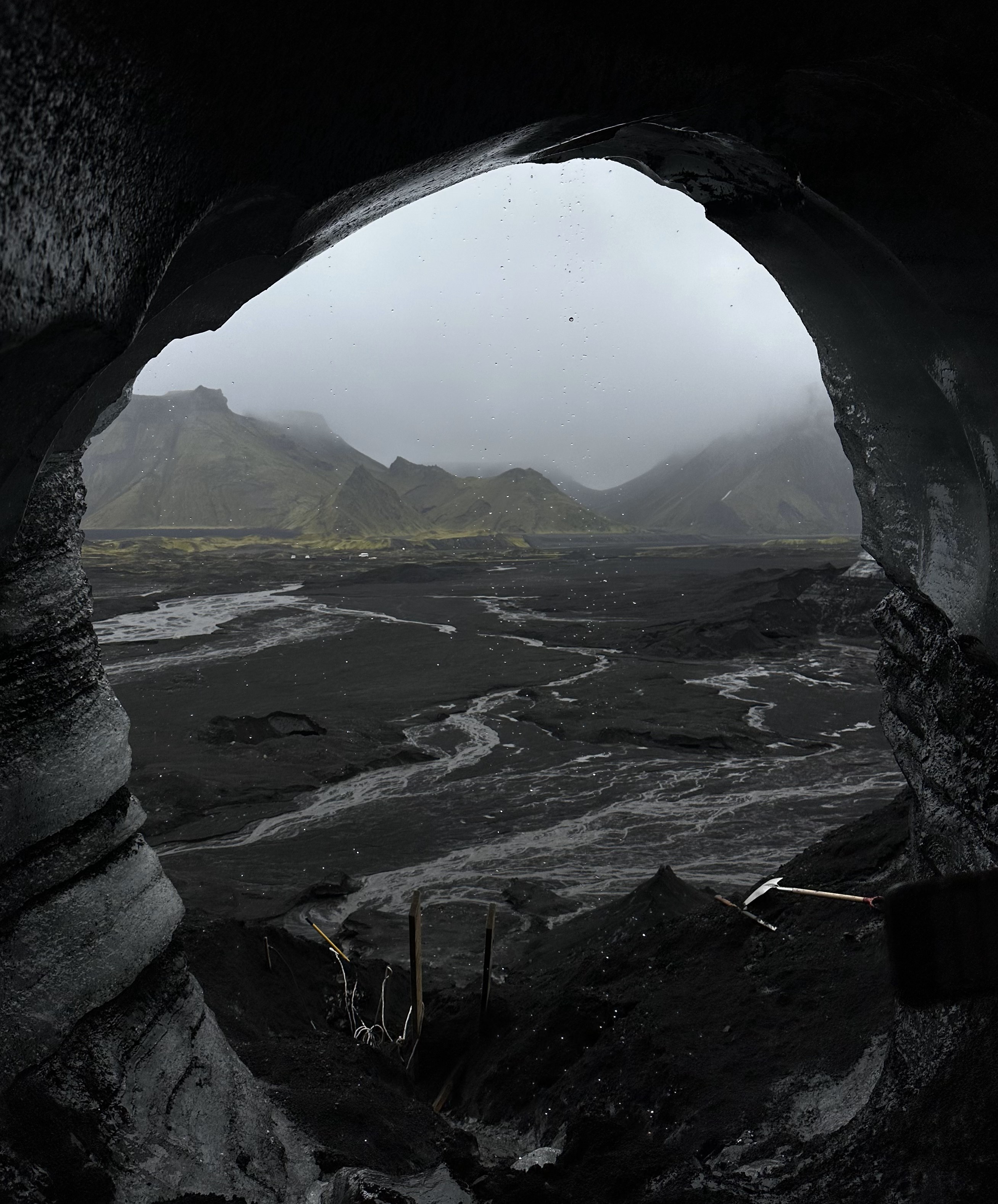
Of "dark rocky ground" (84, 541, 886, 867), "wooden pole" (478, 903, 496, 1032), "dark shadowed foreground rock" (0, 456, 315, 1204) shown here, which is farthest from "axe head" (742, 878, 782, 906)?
"dark rocky ground" (84, 541, 886, 867)

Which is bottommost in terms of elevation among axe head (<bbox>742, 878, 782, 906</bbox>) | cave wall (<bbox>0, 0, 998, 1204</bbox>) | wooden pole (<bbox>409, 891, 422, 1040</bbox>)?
wooden pole (<bbox>409, 891, 422, 1040</bbox>)

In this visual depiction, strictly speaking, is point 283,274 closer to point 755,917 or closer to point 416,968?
point 755,917

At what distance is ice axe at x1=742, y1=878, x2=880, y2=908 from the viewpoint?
18.8 ft

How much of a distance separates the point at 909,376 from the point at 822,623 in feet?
97.1

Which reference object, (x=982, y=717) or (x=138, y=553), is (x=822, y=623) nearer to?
(x=982, y=717)

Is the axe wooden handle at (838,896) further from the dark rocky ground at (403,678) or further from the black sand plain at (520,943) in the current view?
the dark rocky ground at (403,678)

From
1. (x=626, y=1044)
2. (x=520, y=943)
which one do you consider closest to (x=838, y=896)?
(x=626, y=1044)

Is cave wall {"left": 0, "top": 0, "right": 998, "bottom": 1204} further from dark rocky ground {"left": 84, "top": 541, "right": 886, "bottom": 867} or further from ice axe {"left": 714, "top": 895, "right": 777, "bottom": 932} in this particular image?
dark rocky ground {"left": 84, "top": 541, "right": 886, "bottom": 867}

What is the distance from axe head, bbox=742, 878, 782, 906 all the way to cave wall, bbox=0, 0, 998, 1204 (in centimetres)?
291

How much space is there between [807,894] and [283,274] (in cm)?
532

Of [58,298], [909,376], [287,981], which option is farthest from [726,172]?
[287,981]

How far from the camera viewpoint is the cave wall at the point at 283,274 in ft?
6.19

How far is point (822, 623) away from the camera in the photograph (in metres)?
31.5

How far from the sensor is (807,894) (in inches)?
246
